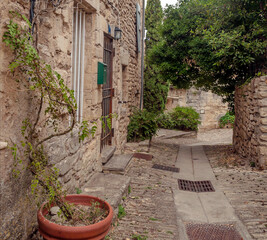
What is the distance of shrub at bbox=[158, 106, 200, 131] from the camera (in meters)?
13.4

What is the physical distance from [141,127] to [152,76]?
583 centimetres

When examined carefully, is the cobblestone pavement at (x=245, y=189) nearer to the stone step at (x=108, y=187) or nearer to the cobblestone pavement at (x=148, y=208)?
the cobblestone pavement at (x=148, y=208)

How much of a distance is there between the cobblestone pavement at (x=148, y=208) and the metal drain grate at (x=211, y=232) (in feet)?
0.66

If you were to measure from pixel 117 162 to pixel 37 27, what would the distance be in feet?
10.9

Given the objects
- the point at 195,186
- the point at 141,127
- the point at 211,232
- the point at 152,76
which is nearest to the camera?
the point at 211,232

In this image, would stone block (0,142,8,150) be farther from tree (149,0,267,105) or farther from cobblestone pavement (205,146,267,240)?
tree (149,0,267,105)

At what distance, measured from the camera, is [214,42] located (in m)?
6.93

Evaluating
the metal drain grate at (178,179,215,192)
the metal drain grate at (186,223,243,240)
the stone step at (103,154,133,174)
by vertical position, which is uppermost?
the stone step at (103,154,133,174)

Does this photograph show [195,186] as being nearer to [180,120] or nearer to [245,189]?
[245,189]

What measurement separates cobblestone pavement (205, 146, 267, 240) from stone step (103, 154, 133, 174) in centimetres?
179

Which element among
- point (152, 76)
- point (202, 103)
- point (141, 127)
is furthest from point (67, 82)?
point (202, 103)

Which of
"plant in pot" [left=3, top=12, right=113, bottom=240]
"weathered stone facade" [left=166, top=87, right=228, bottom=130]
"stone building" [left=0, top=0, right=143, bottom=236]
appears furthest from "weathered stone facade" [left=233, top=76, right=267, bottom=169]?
"weathered stone facade" [left=166, top=87, right=228, bottom=130]

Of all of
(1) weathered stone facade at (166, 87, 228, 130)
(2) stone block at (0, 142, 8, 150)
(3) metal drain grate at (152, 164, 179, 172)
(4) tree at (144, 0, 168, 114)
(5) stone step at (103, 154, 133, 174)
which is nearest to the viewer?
(2) stone block at (0, 142, 8, 150)

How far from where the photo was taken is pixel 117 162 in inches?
218
